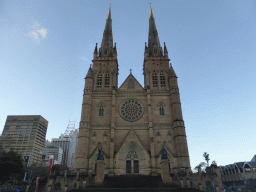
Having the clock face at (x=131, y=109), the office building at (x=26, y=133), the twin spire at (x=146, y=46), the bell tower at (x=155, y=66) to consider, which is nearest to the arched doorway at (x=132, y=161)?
the clock face at (x=131, y=109)

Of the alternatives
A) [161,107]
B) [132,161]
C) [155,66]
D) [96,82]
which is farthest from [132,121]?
[155,66]

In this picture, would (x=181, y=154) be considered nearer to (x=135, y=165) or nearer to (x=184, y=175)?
(x=184, y=175)

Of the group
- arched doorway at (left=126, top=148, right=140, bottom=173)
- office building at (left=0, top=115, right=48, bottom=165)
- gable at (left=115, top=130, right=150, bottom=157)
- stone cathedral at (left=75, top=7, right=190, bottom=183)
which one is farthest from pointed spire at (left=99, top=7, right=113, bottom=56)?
office building at (left=0, top=115, right=48, bottom=165)

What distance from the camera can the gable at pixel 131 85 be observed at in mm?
34094

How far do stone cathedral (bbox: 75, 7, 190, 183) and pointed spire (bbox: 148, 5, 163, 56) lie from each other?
105 cm

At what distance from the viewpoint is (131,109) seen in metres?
32.1

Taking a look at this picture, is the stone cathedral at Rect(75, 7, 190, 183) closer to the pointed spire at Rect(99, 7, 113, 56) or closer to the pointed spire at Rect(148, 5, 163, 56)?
the pointed spire at Rect(148, 5, 163, 56)

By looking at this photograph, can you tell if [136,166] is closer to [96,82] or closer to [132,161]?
[132,161]

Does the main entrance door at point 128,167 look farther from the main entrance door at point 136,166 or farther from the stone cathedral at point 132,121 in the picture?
the main entrance door at point 136,166

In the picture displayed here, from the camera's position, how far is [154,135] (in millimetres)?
29672

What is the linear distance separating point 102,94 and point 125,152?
11141 mm

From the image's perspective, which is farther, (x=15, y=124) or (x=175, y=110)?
(x=15, y=124)

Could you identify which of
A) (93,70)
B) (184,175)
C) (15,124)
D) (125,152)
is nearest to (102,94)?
(93,70)

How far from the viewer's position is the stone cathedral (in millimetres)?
27569
